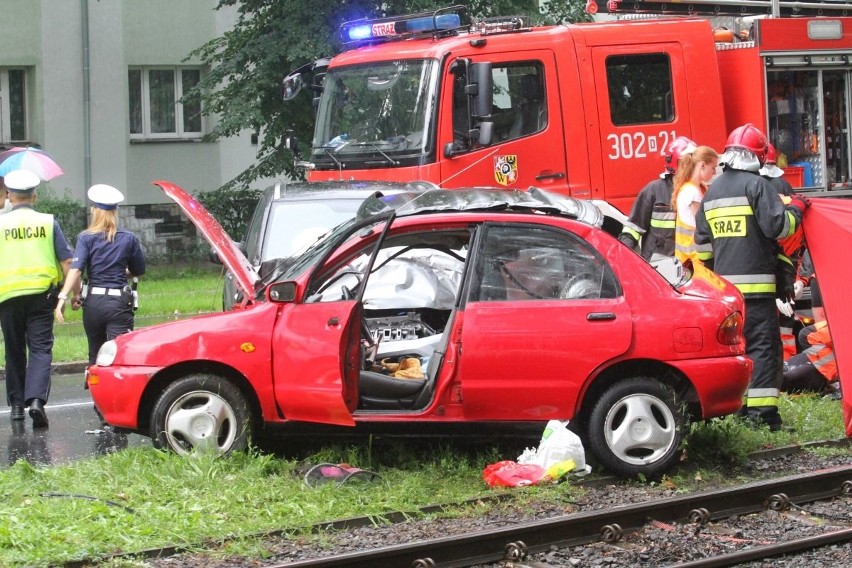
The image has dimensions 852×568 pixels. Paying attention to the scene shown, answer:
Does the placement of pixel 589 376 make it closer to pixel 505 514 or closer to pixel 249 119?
pixel 505 514

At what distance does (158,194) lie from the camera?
86.9ft

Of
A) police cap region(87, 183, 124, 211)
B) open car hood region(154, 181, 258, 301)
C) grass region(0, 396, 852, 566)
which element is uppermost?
police cap region(87, 183, 124, 211)

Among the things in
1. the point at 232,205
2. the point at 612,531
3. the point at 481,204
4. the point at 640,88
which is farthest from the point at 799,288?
the point at 232,205

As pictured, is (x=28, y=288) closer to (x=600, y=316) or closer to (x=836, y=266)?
(x=600, y=316)

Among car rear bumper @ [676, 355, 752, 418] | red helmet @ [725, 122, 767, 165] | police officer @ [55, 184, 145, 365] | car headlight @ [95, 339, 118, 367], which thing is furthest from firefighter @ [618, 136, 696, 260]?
car headlight @ [95, 339, 118, 367]

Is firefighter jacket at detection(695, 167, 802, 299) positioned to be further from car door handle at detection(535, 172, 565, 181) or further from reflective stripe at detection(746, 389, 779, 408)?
car door handle at detection(535, 172, 565, 181)

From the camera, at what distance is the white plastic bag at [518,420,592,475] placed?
25.1 ft

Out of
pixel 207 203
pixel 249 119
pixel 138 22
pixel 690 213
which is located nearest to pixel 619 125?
pixel 690 213

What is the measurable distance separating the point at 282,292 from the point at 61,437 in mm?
3001

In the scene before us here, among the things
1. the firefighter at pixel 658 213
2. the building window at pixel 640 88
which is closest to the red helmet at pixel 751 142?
the firefighter at pixel 658 213

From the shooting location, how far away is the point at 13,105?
83.6ft

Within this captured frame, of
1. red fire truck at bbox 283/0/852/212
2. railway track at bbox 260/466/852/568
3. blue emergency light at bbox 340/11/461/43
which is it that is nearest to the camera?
railway track at bbox 260/466/852/568

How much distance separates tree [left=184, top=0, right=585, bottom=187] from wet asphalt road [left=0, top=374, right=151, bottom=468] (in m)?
10.6

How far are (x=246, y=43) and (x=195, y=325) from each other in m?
15.0
